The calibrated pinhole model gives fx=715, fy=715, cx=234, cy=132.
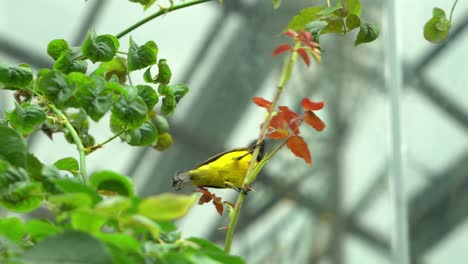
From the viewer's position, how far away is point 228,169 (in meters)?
0.65

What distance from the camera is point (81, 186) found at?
0.37 metres

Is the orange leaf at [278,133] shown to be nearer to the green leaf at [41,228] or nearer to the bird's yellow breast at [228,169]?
the bird's yellow breast at [228,169]

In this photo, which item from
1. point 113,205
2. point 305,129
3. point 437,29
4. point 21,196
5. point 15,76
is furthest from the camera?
point 305,129

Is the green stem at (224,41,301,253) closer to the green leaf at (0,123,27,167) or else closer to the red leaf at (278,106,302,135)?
the red leaf at (278,106,302,135)

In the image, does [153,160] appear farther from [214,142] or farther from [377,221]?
[377,221]

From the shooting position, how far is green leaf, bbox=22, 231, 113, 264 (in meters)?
0.32

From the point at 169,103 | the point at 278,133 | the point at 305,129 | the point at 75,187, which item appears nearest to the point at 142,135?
the point at 169,103

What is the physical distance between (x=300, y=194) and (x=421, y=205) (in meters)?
0.43

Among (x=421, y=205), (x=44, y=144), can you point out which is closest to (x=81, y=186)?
(x=44, y=144)

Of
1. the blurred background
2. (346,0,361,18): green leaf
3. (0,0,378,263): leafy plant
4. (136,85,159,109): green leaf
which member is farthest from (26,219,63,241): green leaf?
the blurred background

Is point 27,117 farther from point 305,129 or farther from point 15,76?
point 305,129

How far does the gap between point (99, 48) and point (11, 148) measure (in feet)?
0.42

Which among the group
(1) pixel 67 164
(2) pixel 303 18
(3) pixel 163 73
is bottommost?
(1) pixel 67 164

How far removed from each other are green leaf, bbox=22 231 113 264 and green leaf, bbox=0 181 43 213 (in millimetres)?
69
